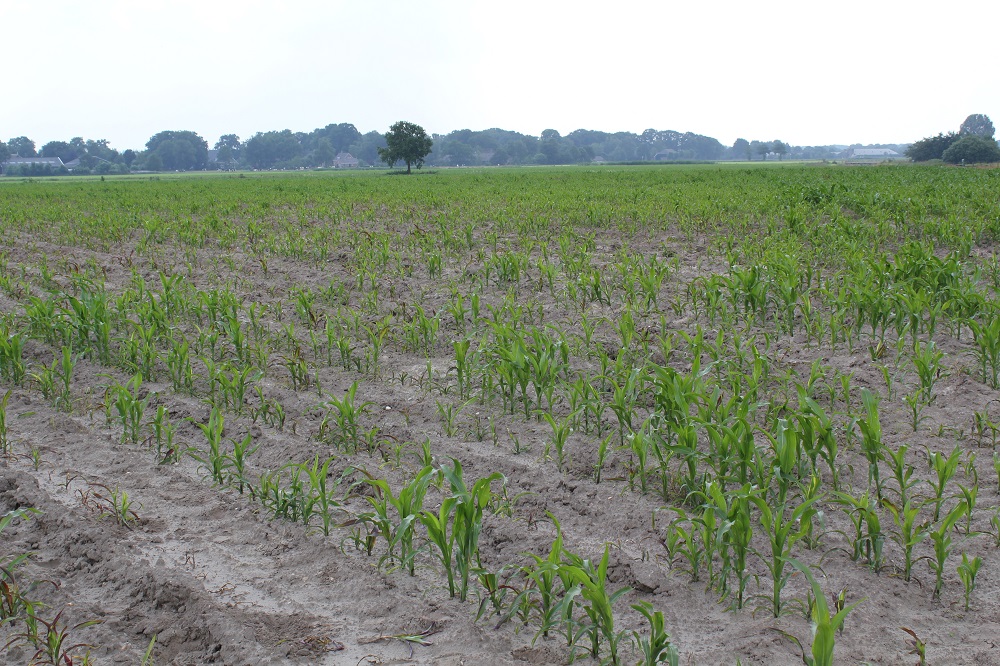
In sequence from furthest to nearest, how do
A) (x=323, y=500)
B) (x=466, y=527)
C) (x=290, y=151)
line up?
(x=290, y=151) < (x=323, y=500) < (x=466, y=527)

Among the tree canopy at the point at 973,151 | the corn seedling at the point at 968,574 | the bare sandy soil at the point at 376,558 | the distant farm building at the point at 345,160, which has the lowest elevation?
the bare sandy soil at the point at 376,558

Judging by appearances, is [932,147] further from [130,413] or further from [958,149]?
[130,413]

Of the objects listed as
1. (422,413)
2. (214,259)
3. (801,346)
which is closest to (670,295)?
(801,346)

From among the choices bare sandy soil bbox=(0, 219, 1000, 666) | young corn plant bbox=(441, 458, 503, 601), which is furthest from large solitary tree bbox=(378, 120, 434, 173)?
young corn plant bbox=(441, 458, 503, 601)

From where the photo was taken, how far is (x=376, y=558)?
3072 mm

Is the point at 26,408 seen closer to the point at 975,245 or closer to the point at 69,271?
the point at 69,271

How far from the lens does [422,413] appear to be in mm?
4633

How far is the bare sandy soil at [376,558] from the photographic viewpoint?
247cm

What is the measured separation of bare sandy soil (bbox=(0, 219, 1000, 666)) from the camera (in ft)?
8.12

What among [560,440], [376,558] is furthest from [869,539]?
[376,558]

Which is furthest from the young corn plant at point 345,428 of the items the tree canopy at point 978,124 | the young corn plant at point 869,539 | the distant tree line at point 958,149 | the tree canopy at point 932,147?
the tree canopy at point 978,124

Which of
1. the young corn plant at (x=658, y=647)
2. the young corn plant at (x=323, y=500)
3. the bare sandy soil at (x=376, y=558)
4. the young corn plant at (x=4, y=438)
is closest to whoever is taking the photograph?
the young corn plant at (x=658, y=647)

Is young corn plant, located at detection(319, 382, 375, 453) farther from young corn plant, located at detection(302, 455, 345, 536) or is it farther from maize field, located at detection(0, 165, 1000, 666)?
young corn plant, located at detection(302, 455, 345, 536)

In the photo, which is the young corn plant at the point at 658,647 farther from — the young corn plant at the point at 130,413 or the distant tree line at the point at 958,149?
the distant tree line at the point at 958,149
